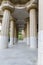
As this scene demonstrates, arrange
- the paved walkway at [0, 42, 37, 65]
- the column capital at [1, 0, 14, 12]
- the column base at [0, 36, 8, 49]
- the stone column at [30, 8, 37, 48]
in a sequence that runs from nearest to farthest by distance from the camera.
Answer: the paved walkway at [0, 42, 37, 65], the column base at [0, 36, 8, 49], the column capital at [1, 0, 14, 12], the stone column at [30, 8, 37, 48]

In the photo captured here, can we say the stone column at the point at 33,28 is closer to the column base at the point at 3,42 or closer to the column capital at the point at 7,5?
the column capital at the point at 7,5

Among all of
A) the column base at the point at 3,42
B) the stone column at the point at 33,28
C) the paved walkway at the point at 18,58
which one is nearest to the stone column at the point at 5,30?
the column base at the point at 3,42

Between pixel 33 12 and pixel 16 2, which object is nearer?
pixel 33 12

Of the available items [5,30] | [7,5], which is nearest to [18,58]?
[5,30]

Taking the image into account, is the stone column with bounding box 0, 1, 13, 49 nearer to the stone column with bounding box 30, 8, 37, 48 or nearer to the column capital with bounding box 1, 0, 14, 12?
the column capital with bounding box 1, 0, 14, 12

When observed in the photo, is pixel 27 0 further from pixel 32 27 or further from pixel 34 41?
pixel 34 41

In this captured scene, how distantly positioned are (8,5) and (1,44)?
14.3 ft

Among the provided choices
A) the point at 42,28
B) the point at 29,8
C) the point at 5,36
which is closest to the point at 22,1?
the point at 29,8

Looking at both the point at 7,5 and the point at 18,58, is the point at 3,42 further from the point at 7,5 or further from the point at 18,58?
the point at 18,58

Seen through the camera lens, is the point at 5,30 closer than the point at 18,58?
No

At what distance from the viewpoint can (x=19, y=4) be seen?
14703 millimetres

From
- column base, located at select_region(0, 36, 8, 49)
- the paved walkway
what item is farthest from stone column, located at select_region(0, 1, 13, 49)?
the paved walkway

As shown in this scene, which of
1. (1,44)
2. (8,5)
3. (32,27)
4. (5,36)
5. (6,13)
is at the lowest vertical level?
(1,44)

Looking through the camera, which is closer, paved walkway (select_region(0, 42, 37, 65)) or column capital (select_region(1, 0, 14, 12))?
paved walkway (select_region(0, 42, 37, 65))
